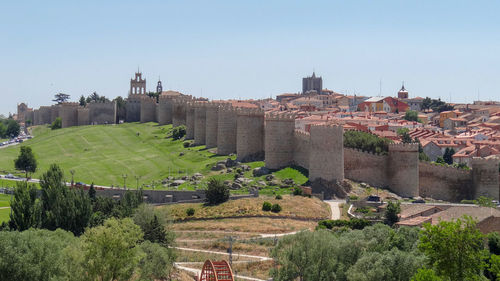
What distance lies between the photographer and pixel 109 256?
4103 cm

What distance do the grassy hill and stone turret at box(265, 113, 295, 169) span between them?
1457 mm

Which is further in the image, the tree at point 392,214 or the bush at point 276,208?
the bush at point 276,208

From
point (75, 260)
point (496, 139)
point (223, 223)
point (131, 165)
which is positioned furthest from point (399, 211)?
point (496, 139)

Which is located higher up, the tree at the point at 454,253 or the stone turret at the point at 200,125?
the stone turret at the point at 200,125

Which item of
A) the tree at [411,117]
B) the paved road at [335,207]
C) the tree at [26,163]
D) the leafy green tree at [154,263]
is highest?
the tree at [411,117]

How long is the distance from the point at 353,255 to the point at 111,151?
4708 centimetres

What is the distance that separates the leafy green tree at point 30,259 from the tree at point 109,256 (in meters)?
1.34

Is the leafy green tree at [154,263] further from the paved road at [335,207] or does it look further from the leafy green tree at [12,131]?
the leafy green tree at [12,131]

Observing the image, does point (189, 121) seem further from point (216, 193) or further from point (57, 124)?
point (57, 124)

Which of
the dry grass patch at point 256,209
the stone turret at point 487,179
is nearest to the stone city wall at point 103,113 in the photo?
the dry grass patch at point 256,209

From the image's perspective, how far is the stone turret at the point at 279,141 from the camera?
66500 mm

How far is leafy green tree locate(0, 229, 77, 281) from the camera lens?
1604 inches

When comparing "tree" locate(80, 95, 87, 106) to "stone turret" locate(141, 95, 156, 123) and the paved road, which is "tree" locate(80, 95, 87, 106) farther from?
the paved road

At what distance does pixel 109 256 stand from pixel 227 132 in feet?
113
